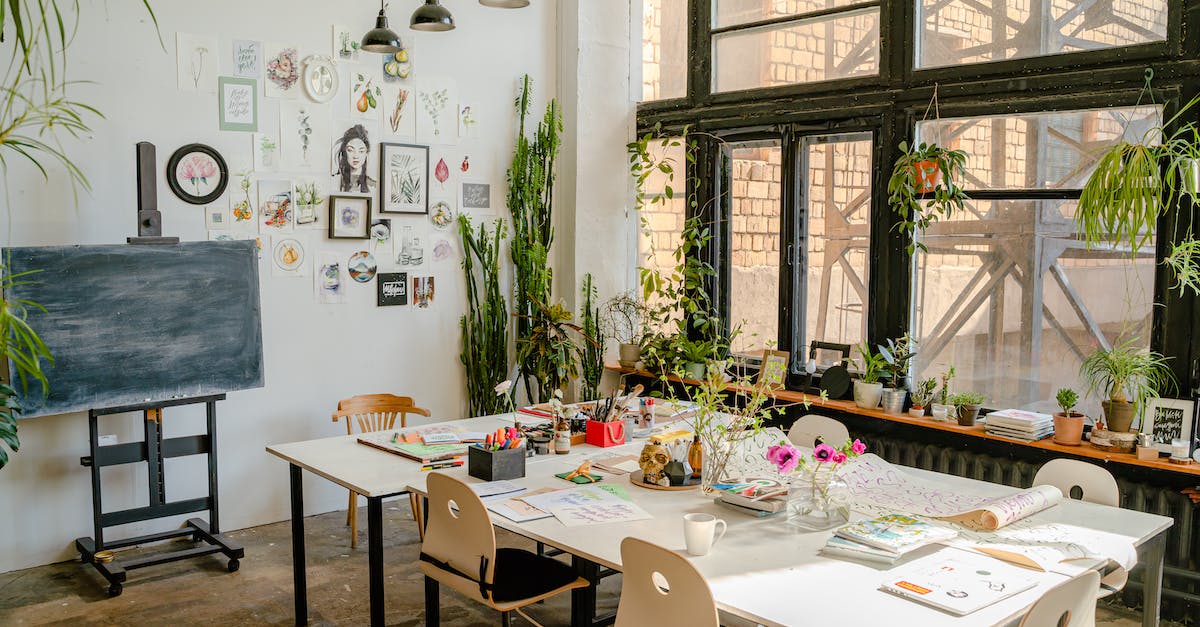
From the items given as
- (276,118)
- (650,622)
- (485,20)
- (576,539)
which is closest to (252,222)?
(276,118)

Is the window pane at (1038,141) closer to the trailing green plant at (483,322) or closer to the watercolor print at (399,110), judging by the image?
the trailing green plant at (483,322)

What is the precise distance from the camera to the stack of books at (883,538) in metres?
2.75

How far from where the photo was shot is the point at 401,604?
4402 mm

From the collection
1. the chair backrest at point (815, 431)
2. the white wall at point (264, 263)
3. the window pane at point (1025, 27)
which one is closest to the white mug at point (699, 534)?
the chair backrest at point (815, 431)

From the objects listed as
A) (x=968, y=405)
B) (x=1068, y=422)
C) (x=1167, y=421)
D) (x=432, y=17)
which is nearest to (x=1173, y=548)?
(x=1167, y=421)

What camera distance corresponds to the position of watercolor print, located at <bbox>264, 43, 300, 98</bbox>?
541 centimetres

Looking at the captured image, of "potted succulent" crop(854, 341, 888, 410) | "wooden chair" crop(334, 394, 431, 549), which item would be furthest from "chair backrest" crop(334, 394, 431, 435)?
"potted succulent" crop(854, 341, 888, 410)

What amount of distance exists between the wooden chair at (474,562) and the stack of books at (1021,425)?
7.84ft

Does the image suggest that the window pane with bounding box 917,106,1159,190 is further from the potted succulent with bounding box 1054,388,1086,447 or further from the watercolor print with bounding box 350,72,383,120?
the watercolor print with bounding box 350,72,383,120

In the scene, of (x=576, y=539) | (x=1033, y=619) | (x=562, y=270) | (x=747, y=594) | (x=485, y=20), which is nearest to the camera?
(x=1033, y=619)

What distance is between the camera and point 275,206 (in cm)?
548

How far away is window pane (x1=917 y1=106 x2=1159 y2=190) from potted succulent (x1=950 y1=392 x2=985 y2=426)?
1072mm

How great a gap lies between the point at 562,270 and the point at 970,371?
284cm

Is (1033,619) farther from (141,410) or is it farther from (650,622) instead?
(141,410)
